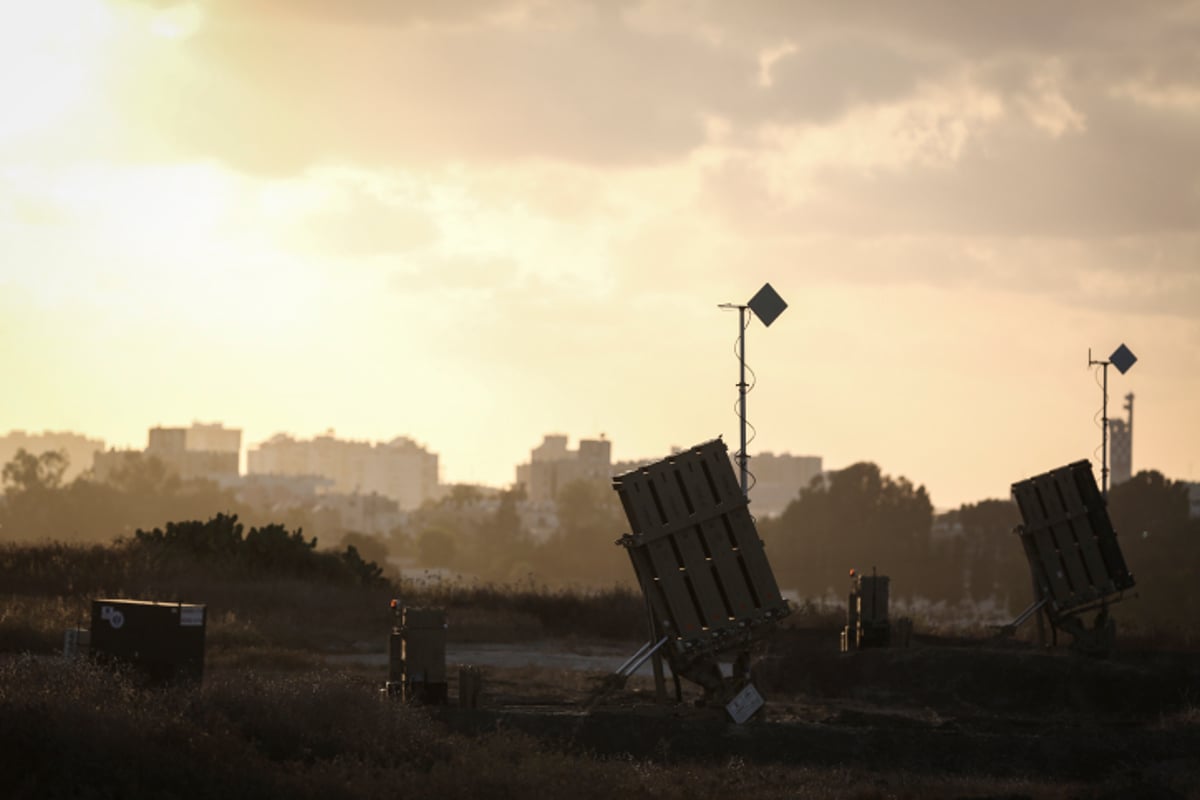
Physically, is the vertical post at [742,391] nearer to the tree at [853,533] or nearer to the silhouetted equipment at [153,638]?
the silhouetted equipment at [153,638]

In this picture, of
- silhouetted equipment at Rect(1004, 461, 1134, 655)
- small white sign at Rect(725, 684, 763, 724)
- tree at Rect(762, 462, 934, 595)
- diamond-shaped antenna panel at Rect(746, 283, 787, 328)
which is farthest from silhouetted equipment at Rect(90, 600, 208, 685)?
tree at Rect(762, 462, 934, 595)

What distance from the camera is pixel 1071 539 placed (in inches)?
1172

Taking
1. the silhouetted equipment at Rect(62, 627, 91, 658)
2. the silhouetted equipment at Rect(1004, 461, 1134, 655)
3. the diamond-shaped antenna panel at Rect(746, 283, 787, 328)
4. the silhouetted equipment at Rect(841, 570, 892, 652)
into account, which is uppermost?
the diamond-shaped antenna panel at Rect(746, 283, 787, 328)

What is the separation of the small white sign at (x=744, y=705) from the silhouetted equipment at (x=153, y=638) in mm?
6377

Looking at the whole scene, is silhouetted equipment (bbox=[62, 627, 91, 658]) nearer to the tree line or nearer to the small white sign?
the small white sign

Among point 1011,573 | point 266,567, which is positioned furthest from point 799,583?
point 266,567

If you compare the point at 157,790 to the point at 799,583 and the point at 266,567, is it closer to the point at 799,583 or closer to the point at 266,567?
the point at 266,567

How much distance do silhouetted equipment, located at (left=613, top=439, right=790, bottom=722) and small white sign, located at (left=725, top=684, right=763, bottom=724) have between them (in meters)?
0.01

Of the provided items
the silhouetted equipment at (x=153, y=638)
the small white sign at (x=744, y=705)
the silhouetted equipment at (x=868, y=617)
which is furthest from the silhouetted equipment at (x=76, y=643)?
the silhouetted equipment at (x=868, y=617)

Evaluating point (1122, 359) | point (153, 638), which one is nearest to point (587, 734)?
point (153, 638)

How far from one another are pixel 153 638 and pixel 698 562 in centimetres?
666

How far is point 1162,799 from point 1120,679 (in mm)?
11246

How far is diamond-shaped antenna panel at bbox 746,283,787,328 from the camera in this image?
23.2 metres

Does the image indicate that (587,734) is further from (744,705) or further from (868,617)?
(868,617)
